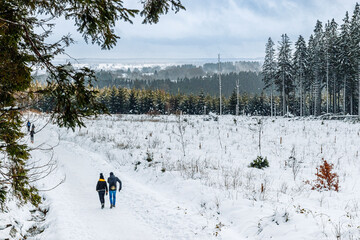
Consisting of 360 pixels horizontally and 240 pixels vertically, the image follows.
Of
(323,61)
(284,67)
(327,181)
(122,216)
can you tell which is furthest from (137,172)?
(323,61)

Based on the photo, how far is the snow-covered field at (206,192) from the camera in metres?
6.12

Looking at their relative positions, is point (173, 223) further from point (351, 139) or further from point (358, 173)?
point (351, 139)

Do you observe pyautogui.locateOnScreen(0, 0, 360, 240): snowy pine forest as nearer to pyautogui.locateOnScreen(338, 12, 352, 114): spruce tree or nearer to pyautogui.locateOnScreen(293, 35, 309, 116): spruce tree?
pyautogui.locateOnScreen(338, 12, 352, 114): spruce tree

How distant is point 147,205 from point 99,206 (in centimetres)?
188

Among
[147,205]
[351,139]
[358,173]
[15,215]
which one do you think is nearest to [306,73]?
[351,139]

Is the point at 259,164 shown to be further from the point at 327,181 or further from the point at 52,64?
the point at 52,64

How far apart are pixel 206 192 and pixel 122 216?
3.19m

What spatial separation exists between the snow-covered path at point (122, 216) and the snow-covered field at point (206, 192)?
0.10ft

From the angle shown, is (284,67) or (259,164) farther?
(284,67)

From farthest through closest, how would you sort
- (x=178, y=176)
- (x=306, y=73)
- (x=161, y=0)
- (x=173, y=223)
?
(x=306, y=73)
(x=178, y=176)
(x=173, y=223)
(x=161, y=0)

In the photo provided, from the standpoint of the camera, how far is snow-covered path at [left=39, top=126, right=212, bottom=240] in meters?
6.37

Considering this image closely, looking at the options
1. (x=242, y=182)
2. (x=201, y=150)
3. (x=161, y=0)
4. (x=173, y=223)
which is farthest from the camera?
(x=201, y=150)

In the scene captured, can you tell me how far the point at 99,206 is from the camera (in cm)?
853

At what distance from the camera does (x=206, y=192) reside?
8633 mm
